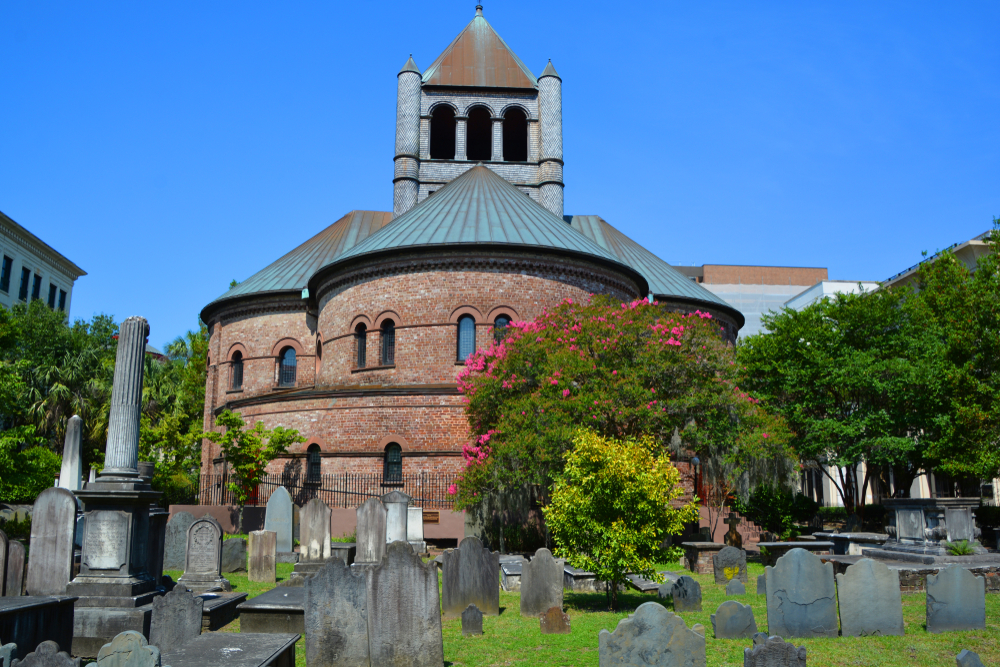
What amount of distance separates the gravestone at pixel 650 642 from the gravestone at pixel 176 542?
36.5 feet

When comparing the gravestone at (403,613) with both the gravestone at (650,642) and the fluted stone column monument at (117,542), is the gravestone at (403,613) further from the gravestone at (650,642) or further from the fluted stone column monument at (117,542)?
the fluted stone column monument at (117,542)

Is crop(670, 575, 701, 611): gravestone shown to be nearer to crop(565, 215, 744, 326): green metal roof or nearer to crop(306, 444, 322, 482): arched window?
crop(306, 444, 322, 482): arched window

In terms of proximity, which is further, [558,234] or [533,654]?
[558,234]

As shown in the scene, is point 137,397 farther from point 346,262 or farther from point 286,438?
point 346,262

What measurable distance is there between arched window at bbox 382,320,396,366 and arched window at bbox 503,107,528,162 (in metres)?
16.1

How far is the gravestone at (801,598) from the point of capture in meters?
10.1

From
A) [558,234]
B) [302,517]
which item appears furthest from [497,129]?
[302,517]

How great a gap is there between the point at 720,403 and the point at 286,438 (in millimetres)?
13986

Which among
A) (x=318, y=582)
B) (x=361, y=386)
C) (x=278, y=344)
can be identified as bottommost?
(x=318, y=582)

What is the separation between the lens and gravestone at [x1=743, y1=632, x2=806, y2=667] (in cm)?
700

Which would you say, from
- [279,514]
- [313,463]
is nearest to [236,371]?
[313,463]

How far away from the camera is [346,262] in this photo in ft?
91.4

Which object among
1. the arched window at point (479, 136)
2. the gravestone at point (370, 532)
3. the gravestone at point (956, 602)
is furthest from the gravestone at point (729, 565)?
the arched window at point (479, 136)

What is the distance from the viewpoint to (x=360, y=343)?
91.5 ft
